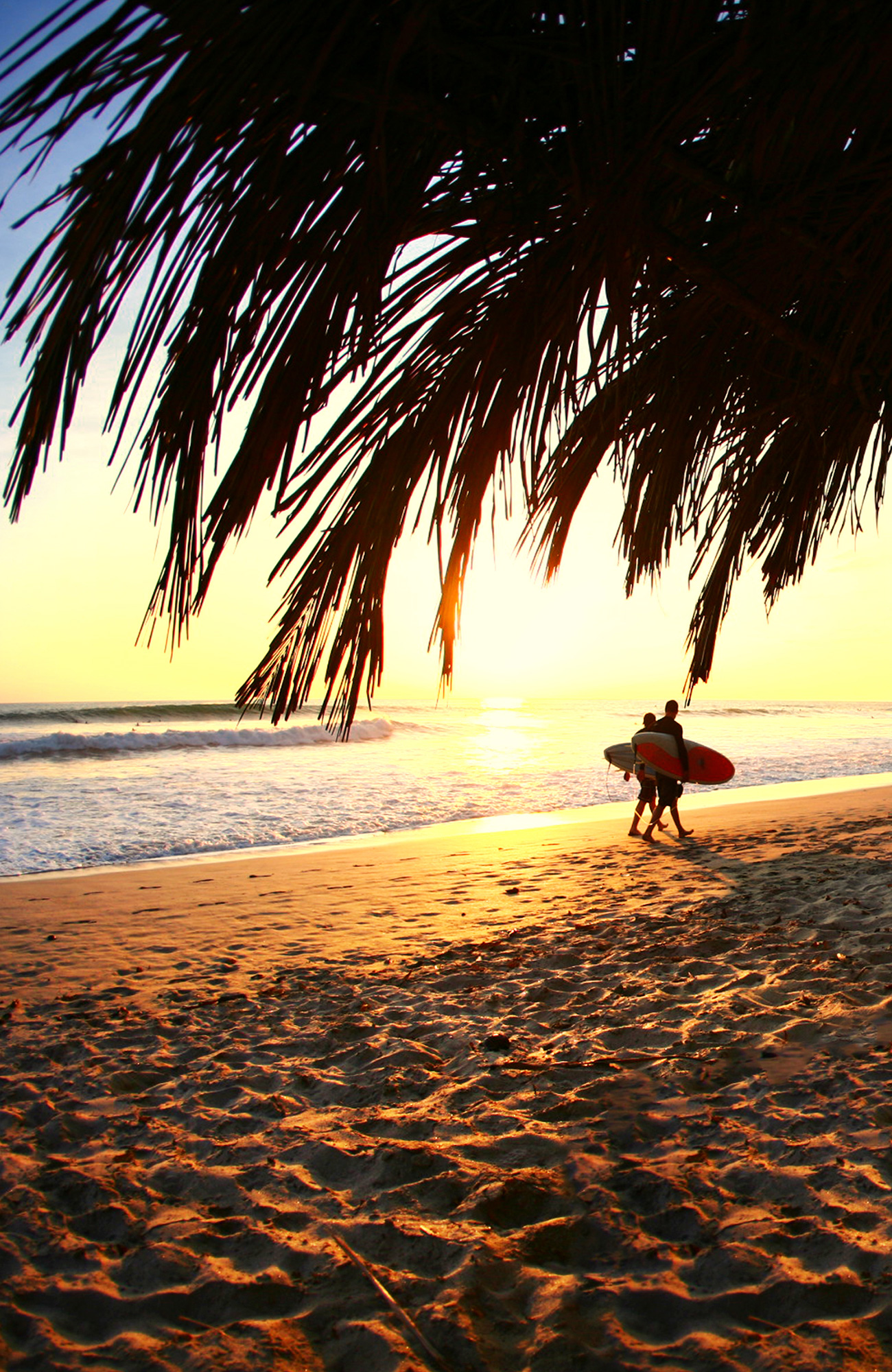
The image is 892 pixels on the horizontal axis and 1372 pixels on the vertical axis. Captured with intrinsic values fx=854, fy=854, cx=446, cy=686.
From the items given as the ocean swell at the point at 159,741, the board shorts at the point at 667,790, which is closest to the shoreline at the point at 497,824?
the board shorts at the point at 667,790

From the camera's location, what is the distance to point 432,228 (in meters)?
1.49

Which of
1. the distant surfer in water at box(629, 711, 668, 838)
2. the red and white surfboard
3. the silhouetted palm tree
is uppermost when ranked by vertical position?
the silhouetted palm tree

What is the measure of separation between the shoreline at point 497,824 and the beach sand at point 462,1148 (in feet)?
11.3

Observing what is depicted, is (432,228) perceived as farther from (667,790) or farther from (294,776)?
(294,776)

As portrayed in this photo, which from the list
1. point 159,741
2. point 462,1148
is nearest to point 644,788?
point 462,1148

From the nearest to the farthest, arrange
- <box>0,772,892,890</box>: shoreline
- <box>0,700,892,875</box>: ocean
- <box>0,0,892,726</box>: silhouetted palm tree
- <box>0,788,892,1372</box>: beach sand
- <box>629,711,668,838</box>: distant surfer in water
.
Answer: <box>0,0,892,726</box>: silhouetted palm tree < <box>0,788,892,1372</box>: beach sand < <box>0,772,892,890</box>: shoreline < <box>629,711,668,838</box>: distant surfer in water < <box>0,700,892,875</box>: ocean

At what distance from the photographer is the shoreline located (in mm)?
8391

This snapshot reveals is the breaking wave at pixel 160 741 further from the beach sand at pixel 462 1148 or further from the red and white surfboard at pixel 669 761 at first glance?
the beach sand at pixel 462 1148

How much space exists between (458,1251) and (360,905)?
13.5 feet

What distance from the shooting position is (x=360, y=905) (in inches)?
237

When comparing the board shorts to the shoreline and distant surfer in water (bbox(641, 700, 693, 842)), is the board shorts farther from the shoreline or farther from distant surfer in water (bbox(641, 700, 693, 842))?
the shoreline

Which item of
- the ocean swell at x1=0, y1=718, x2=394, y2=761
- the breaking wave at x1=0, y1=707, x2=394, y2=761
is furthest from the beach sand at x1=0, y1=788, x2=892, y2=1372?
the ocean swell at x1=0, y1=718, x2=394, y2=761

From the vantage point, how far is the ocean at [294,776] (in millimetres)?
10062

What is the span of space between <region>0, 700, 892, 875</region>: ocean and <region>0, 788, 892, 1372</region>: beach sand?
525 centimetres
